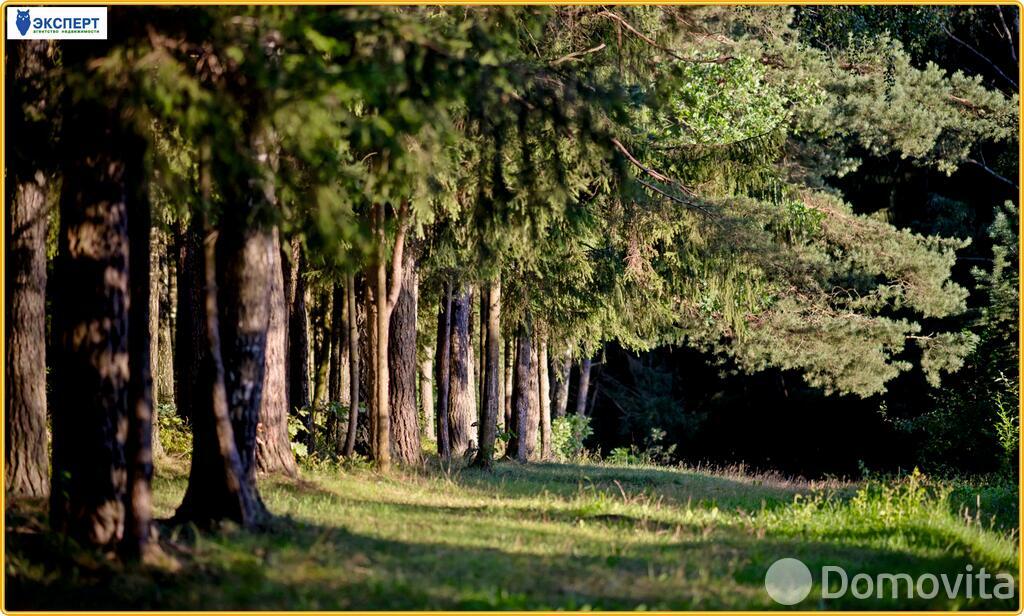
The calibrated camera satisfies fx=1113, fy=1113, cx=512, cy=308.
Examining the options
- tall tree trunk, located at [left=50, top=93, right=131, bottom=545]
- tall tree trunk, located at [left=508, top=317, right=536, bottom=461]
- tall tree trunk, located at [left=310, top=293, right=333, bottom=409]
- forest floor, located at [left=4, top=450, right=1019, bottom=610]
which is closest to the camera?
forest floor, located at [left=4, top=450, right=1019, bottom=610]

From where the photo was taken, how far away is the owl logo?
9.45m

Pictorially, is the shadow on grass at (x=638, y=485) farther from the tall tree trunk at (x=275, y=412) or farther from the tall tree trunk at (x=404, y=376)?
the tall tree trunk at (x=275, y=412)

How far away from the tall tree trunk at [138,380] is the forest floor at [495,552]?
286 millimetres

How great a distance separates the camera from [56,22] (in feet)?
29.7

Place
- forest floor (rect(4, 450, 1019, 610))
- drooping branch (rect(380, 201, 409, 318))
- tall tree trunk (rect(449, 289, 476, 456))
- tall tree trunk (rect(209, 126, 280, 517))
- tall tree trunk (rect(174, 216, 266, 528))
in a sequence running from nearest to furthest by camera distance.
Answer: forest floor (rect(4, 450, 1019, 610)) → tall tree trunk (rect(174, 216, 266, 528)) → tall tree trunk (rect(209, 126, 280, 517)) → drooping branch (rect(380, 201, 409, 318)) → tall tree trunk (rect(449, 289, 476, 456))

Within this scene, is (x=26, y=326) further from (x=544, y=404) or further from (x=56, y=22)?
(x=544, y=404)

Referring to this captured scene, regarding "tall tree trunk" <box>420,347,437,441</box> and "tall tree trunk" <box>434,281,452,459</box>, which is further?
"tall tree trunk" <box>420,347,437,441</box>

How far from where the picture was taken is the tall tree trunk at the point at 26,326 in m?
10.8

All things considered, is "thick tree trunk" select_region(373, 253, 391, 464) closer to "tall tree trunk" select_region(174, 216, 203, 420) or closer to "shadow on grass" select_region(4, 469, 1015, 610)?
"tall tree trunk" select_region(174, 216, 203, 420)

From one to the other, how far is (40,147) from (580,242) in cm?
972

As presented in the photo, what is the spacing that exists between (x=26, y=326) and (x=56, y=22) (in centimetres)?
330

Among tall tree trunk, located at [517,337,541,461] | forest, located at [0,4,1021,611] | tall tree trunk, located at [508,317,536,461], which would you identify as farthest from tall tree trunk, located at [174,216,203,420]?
tall tree trunk, located at [517,337,541,461]

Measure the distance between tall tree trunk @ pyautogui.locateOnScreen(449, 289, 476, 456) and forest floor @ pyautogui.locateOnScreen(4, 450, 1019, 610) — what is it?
898 centimetres

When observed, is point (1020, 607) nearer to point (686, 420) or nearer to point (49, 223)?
point (49, 223)
